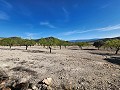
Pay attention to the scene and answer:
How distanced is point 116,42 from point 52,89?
59.3m

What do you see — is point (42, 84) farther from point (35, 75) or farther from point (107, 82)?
point (107, 82)

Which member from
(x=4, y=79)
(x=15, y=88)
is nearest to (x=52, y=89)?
(x=15, y=88)

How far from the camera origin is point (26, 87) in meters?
18.2

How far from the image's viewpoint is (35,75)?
24328mm

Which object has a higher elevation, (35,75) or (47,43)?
(47,43)

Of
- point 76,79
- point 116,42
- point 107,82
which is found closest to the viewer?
point 107,82

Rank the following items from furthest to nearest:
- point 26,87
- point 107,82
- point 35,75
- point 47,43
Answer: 1. point 47,43
2. point 35,75
3. point 107,82
4. point 26,87

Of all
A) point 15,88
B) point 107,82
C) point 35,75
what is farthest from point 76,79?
point 15,88

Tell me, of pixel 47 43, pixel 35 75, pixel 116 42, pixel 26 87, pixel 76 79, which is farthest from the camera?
pixel 47 43

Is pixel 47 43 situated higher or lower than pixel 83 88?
higher

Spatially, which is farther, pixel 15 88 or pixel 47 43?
pixel 47 43

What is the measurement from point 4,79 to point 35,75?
5.35m

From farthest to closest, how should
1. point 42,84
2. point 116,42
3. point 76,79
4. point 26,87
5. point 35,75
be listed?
point 116,42 < point 35,75 < point 76,79 < point 42,84 < point 26,87

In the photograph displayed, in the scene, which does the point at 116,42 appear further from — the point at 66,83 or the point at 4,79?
the point at 4,79
